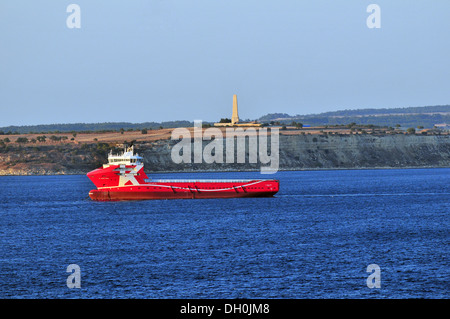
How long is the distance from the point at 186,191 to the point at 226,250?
146 ft

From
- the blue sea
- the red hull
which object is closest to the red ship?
the red hull

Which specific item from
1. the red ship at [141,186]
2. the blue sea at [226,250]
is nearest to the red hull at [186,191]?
the red ship at [141,186]

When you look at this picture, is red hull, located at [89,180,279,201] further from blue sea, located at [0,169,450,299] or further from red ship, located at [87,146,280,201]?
blue sea, located at [0,169,450,299]

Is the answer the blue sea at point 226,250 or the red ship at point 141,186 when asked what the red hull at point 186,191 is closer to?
the red ship at point 141,186

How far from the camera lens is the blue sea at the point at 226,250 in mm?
38906

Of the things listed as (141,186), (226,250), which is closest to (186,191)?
(141,186)

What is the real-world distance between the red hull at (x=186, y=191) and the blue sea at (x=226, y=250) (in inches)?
159

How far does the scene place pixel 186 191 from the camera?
95938 millimetres

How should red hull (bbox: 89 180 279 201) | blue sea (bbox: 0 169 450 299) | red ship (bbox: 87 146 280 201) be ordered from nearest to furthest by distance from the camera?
blue sea (bbox: 0 169 450 299) < red ship (bbox: 87 146 280 201) < red hull (bbox: 89 180 279 201)

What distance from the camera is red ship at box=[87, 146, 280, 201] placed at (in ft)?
302

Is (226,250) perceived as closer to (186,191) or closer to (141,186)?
(141,186)

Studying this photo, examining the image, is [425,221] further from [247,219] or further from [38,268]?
[38,268]

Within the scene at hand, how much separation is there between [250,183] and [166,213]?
21.9m

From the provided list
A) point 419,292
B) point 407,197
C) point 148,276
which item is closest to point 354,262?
point 419,292
